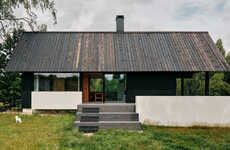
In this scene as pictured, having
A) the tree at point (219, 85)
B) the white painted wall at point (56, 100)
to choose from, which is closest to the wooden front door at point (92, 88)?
the white painted wall at point (56, 100)

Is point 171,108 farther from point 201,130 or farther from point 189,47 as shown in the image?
point 189,47

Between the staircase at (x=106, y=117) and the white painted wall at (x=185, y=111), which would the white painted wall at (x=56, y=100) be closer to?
the staircase at (x=106, y=117)

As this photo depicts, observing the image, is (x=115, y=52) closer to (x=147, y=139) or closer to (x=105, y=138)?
(x=105, y=138)

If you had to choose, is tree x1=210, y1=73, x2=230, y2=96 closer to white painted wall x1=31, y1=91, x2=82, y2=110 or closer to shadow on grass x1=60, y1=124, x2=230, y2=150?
white painted wall x1=31, y1=91, x2=82, y2=110

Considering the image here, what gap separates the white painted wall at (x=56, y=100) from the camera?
46.4 feet

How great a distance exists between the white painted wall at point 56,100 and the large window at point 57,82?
680 millimetres

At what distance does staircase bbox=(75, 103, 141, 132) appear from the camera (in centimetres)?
1052

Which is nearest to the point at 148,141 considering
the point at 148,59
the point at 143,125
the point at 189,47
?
the point at 143,125

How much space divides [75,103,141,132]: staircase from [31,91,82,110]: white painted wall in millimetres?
1449

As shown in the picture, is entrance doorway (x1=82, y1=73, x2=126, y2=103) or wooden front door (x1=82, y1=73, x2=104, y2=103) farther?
wooden front door (x1=82, y1=73, x2=104, y2=103)

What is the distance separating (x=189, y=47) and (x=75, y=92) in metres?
7.85

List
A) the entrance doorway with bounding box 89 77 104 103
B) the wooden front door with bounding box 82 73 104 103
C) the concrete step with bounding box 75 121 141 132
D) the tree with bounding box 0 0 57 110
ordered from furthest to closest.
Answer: the tree with bounding box 0 0 57 110, the entrance doorway with bounding box 89 77 104 103, the wooden front door with bounding box 82 73 104 103, the concrete step with bounding box 75 121 141 132

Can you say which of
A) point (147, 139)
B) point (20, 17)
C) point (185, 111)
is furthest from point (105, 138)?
point (20, 17)

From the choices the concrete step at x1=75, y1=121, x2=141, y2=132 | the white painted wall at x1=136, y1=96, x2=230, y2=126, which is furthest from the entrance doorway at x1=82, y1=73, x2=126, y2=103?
the concrete step at x1=75, y1=121, x2=141, y2=132
